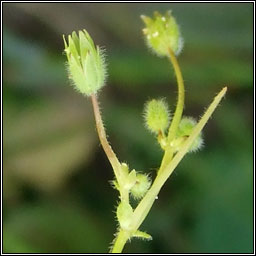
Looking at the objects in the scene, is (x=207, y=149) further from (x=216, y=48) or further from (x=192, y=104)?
(x=216, y=48)

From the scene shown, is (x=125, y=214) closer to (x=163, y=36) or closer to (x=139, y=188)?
(x=139, y=188)

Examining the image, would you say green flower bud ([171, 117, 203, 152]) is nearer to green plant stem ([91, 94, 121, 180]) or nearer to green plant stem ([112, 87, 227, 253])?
green plant stem ([112, 87, 227, 253])

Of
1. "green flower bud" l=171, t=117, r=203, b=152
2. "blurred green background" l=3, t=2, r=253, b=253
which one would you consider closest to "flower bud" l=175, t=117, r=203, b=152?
"green flower bud" l=171, t=117, r=203, b=152

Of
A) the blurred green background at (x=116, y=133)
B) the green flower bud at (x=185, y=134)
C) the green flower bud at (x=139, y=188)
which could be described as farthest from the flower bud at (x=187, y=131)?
the blurred green background at (x=116, y=133)

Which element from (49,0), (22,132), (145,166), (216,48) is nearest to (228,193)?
(145,166)

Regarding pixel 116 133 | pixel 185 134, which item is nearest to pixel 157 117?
pixel 185 134

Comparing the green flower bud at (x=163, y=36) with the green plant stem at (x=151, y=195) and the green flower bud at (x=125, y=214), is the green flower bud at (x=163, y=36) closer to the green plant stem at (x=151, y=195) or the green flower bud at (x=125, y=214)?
the green plant stem at (x=151, y=195)
